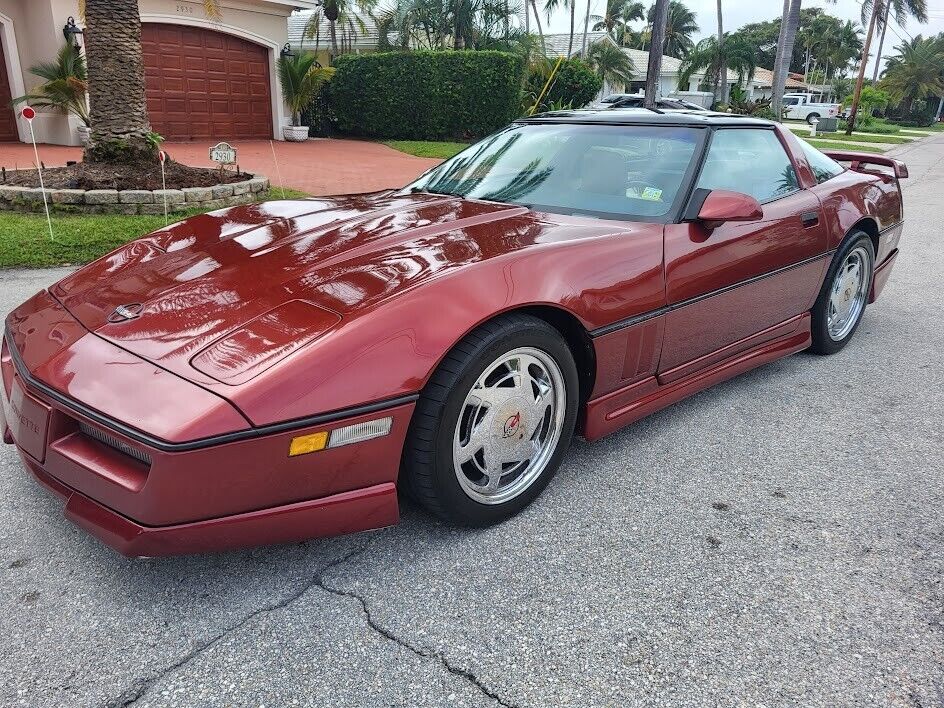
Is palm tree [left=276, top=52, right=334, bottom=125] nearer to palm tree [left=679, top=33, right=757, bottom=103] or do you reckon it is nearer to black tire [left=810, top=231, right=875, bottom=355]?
black tire [left=810, top=231, right=875, bottom=355]

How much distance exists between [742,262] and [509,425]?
4.68 ft

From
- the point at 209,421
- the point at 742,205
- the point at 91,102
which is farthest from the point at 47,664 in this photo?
the point at 91,102

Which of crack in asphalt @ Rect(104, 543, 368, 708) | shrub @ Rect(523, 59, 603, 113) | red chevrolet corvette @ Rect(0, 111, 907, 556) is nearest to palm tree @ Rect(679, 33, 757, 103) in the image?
shrub @ Rect(523, 59, 603, 113)

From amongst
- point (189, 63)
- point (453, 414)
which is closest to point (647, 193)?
point (453, 414)

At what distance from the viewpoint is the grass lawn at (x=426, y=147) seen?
16297 mm

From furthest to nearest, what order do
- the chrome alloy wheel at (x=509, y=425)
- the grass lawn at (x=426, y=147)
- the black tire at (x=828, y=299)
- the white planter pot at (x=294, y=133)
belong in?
1. the white planter pot at (x=294, y=133)
2. the grass lawn at (x=426, y=147)
3. the black tire at (x=828, y=299)
4. the chrome alloy wheel at (x=509, y=425)

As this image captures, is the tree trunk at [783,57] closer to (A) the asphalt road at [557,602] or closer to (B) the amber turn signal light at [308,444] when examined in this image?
(A) the asphalt road at [557,602]

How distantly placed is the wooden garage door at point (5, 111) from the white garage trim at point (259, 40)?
274cm

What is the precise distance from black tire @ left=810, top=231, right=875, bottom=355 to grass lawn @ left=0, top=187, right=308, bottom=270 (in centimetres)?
552

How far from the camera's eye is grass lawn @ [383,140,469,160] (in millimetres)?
16297

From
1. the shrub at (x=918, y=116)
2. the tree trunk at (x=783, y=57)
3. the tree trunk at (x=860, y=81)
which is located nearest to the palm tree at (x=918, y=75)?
the shrub at (x=918, y=116)

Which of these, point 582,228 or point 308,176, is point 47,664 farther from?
point 308,176

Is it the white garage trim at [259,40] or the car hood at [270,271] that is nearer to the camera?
the car hood at [270,271]

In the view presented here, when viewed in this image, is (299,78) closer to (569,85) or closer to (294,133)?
(294,133)
